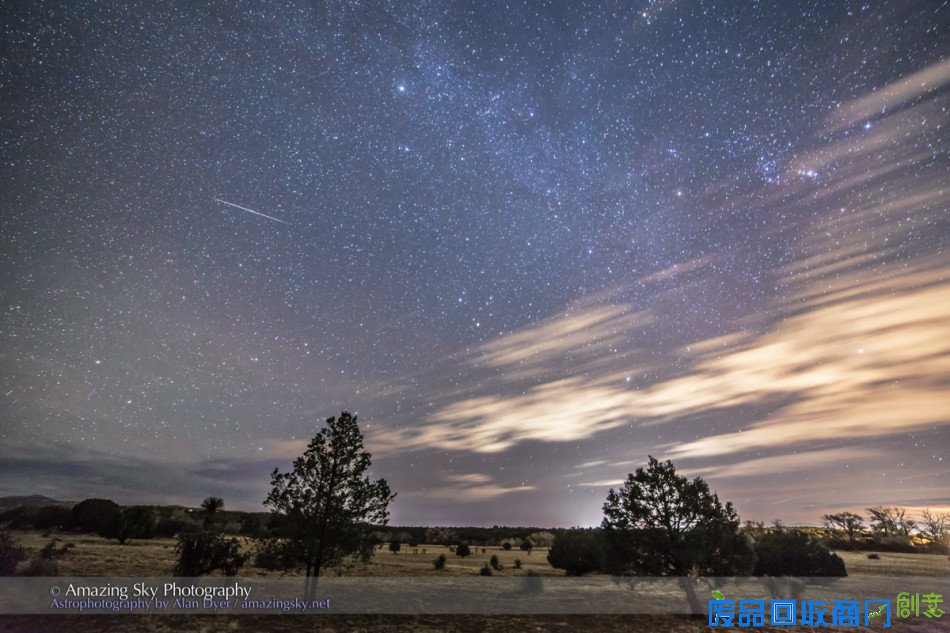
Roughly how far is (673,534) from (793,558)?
17381mm

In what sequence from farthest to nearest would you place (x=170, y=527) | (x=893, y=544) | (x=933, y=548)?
(x=893, y=544) → (x=933, y=548) → (x=170, y=527)

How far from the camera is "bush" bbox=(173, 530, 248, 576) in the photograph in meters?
24.1

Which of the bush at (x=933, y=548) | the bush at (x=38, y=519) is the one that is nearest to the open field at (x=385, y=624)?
A: the bush at (x=38, y=519)

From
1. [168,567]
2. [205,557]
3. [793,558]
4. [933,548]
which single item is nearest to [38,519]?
[168,567]

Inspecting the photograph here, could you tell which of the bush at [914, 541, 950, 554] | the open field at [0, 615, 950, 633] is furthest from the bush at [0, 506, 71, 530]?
the bush at [914, 541, 950, 554]

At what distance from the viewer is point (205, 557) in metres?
24.8

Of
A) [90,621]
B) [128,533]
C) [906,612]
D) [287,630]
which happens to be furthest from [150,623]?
[128,533]

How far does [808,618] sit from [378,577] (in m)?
28.7

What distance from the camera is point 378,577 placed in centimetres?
3422

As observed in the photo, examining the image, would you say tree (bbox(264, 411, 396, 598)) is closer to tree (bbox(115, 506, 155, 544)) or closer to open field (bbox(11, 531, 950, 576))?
open field (bbox(11, 531, 950, 576))

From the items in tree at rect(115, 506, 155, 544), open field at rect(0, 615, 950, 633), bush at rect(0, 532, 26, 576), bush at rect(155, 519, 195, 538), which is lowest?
bush at rect(155, 519, 195, 538)

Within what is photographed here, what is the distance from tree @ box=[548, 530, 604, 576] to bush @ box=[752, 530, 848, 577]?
1354cm

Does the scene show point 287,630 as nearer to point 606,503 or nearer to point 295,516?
point 295,516

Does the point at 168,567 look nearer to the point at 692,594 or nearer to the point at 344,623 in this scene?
the point at 344,623
